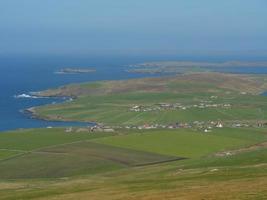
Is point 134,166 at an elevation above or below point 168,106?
below

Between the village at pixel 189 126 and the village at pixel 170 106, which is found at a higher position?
the village at pixel 170 106

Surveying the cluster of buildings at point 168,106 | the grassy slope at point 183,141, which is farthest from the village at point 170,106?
the grassy slope at point 183,141

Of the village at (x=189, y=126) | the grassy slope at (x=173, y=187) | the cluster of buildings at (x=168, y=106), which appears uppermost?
the grassy slope at (x=173, y=187)

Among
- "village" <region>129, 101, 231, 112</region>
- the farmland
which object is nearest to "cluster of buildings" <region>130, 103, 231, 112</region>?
"village" <region>129, 101, 231, 112</region>

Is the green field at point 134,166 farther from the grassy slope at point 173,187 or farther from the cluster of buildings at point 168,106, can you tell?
the cluster of buildings at point 168,106

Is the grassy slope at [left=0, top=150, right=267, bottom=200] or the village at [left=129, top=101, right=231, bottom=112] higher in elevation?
the grassy slope at [left=0, top=150, right=267, bottom=200]

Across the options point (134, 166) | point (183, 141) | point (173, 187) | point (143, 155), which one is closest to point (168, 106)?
point (183, 141)

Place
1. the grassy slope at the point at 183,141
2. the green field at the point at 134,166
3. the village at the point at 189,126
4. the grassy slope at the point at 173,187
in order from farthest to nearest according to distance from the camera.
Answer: the village at the point at 189,126 < the grassy slope at the point at 183,141 < the green field at the point at 134,166 < the grassy slope at the point at 173,187

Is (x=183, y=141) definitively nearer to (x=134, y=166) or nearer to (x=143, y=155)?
(x=143, y=155)

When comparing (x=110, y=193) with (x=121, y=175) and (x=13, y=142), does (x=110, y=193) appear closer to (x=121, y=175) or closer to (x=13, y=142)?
(x=121, y=175)

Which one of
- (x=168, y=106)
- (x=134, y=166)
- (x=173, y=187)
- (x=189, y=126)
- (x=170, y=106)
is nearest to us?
(x=173, y=187)

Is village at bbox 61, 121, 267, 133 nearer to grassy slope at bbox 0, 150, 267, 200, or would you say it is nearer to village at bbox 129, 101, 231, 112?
village at bbox 129, 101, 231, 112
